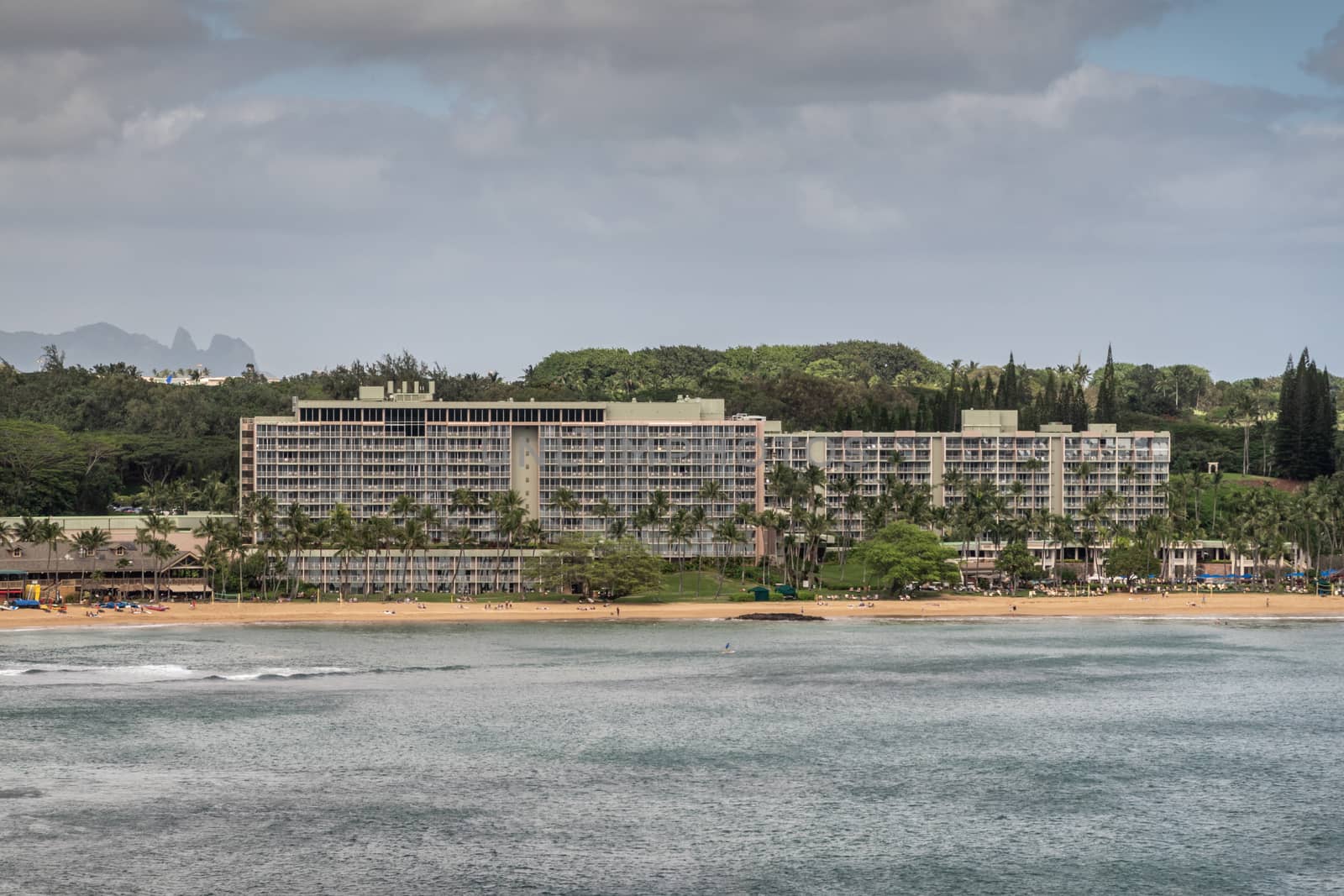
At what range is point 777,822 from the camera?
258 feet

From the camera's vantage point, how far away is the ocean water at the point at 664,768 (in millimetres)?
70562

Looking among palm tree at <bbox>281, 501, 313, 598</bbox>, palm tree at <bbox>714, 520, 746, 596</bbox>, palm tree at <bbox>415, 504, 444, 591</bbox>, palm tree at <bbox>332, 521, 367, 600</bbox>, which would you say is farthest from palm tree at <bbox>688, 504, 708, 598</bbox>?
palm tree at <bbox>281, 501, 313, 598</bbox>

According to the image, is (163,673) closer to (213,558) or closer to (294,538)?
(213,558)

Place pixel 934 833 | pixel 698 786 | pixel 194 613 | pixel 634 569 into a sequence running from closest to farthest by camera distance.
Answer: pixel 934 833, pixel 698 786, pixel 194 613, pixel 634 569

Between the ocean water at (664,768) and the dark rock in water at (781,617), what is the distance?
20355mm

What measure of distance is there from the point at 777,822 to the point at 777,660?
54062mm

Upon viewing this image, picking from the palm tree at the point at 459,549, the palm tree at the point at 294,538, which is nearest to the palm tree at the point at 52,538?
the palm tree at the point at 294,538

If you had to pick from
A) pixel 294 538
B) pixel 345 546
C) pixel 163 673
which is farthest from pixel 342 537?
pixel 163 673

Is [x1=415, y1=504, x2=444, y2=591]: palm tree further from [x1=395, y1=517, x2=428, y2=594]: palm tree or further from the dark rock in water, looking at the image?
the dark rock in water

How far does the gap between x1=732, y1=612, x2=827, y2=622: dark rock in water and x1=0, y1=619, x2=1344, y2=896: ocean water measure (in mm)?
20355

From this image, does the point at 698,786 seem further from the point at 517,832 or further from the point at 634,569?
the point at 634,569

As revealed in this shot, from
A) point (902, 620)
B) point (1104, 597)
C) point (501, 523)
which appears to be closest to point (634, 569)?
point (501, 523)

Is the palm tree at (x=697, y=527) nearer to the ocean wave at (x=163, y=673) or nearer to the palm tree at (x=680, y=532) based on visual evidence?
the palm tree at (x=680, y=532)

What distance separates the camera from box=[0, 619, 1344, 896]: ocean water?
7056 centimetres
